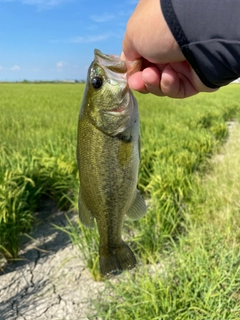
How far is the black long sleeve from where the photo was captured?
1.06 m

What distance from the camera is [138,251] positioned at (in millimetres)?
3518

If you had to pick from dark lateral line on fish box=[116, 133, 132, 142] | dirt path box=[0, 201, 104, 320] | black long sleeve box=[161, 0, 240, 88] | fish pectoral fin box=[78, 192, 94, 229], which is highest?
black long sleeve box=[161, 0, 240, 88]

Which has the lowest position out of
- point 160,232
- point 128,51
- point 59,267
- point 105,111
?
point 59,267

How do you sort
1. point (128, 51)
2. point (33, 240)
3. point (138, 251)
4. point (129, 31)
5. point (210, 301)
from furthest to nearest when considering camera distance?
point (33, 240) < point (138, 251) < point (210, 301) < point (128, 51) < point (129, 31)

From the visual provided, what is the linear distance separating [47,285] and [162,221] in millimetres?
1216

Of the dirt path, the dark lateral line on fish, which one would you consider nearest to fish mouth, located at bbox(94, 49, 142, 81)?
the dark lateral line on fish

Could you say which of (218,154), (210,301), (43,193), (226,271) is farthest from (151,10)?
(218,154)

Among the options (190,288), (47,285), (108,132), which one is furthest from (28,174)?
(108,132)

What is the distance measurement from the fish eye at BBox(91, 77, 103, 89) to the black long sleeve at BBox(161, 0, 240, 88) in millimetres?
320

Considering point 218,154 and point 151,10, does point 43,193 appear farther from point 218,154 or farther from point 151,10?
point 151,10

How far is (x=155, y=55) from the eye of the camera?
1.25 meters

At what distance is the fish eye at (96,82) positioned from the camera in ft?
4.34

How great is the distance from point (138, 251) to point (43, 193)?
180cm

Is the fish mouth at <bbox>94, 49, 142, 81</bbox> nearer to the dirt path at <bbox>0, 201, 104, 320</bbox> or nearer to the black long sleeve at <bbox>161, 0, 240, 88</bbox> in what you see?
the black long sleeve at <bbox>161, 0, 240, 88</bbox>
